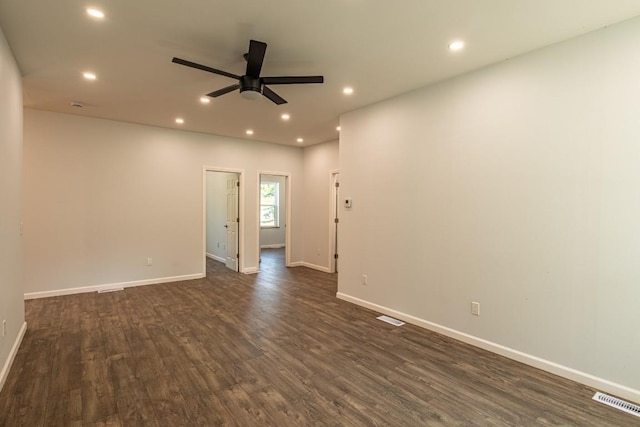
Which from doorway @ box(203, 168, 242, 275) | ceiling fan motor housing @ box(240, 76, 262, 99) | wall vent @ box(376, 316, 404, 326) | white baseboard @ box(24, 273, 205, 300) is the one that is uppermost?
ceiling fan motor housing @ box(240, 76, 262, 99)

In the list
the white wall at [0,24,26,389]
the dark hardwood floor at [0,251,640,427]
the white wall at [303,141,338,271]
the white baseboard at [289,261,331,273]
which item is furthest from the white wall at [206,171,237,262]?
the white wall at [0,24,26,389]

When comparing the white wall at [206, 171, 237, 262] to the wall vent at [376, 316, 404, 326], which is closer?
the wall vent at [376, 316, 404, 326]

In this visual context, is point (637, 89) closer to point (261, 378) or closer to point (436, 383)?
point (436, 383)

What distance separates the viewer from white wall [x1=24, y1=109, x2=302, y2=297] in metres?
4.83

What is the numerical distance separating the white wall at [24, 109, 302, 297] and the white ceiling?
3.43 feet

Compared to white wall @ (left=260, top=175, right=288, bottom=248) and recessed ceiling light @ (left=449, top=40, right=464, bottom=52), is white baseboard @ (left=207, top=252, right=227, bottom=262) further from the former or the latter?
recessed ceiling light @ (left=449, top=40, right=464, bottom=52)

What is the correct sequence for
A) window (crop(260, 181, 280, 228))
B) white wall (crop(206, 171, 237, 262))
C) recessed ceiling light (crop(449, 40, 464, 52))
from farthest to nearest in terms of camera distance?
window (crop(260, 181, 280, 228))
white wall (crop(206, 171, 237, 262))
recessed ceiling light (crop(449, 40, 464, 52))

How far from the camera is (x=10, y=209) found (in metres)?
2.87

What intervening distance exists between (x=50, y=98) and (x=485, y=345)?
19.7 feet

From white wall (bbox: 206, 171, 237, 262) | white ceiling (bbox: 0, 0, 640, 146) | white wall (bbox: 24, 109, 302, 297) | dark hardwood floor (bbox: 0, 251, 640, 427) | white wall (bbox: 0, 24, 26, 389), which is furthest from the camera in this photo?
white wall (bbox: 206, 171, 237, 262)

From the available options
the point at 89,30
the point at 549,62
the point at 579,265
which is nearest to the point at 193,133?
the point at 89,30

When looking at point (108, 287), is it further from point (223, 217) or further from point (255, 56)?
point (255, 56)

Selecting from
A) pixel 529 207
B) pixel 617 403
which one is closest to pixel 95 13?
pixel 529 207

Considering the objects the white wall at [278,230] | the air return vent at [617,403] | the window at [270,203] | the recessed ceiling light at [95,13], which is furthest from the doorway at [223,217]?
the air return vent at [617,403]
